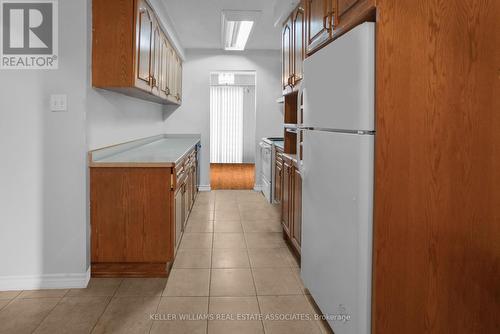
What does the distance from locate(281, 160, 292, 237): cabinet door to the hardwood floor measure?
3.57 m

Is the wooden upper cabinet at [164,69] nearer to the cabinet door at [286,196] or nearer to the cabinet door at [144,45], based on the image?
the cabinet door at [144,45]

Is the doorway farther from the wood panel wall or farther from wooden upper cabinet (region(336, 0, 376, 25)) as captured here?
the wood panel wall

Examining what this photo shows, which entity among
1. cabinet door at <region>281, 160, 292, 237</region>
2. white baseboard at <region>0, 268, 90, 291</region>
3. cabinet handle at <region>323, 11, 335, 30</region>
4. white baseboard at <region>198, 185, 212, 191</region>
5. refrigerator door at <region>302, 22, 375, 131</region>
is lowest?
white baseboard at <region>0, 268, 90, 291</region>

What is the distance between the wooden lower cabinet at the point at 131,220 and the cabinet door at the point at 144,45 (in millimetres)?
724

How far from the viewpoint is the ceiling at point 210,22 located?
4.48 meters

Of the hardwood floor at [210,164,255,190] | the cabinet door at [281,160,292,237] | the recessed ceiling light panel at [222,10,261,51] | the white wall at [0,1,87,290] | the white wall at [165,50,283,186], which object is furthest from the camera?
the hardwood floor at [210,164,255,190]

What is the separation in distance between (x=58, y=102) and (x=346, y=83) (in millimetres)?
1904

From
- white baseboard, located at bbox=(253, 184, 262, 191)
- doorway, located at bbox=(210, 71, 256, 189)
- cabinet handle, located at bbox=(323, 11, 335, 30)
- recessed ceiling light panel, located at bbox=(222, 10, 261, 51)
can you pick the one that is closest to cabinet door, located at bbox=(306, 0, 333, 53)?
cabinet handle, located at bbox=(323, 11, 335, 30)

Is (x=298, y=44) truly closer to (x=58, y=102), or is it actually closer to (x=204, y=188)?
(x=58, y=102)

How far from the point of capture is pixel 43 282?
283 centimetres

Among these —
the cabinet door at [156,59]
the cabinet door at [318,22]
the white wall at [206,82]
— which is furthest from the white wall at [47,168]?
the white wall at [206,82]

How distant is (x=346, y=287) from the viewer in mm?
1897

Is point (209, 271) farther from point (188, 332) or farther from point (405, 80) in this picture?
point (405, 80)

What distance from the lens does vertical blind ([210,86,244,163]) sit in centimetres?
1085
